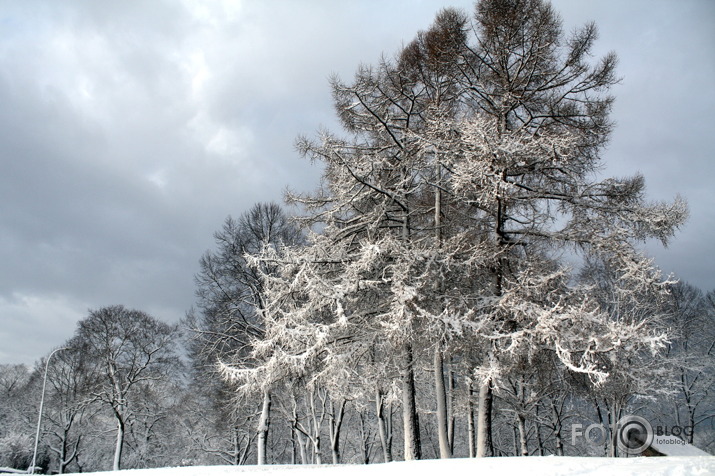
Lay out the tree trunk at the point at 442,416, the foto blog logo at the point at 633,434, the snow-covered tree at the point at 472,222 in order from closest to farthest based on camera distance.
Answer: the snow-covered tree at the point at 472,222 → the tree trunk at the point at 442,416 → the foto blog logo at the point at 633,434

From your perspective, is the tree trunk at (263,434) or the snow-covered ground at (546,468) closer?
the snow-covered ground at (546,468)

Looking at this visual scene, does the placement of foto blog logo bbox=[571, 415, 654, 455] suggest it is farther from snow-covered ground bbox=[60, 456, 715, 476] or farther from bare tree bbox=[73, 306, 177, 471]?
bare tree bbox=[73, 306, 177, 471]

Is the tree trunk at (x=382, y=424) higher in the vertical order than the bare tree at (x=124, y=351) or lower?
lower

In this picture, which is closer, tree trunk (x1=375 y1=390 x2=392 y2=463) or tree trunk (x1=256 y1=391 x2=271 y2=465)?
tree trunk (x1=256 y1=391 x2=271 y2=465)

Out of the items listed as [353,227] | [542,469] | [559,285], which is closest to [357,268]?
[353,227]

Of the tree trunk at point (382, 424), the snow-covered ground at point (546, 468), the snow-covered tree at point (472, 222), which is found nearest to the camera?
the snow-covered ground at point (546, 468)

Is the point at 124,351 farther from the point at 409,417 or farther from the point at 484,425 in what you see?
the point at 484,425

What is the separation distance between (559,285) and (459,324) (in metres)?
2.98

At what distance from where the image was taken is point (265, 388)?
11.5 meters

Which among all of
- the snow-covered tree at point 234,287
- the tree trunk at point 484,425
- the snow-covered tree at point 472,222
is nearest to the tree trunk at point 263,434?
the snow-covered tree at point 234,287

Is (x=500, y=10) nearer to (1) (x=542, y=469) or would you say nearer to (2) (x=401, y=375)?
(2) (x=401, y=375)

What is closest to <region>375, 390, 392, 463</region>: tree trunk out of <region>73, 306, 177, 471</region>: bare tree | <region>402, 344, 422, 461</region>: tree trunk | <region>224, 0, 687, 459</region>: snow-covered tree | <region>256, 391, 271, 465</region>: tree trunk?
<region>402, 344, 422, 461</region>: tree trunk

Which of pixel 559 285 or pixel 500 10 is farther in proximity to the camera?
pixel 500 10

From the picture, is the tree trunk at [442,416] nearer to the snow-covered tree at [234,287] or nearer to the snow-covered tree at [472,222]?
the snow-covered tree at [472,222]
